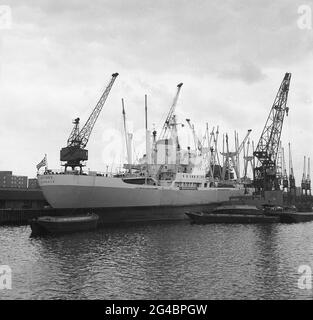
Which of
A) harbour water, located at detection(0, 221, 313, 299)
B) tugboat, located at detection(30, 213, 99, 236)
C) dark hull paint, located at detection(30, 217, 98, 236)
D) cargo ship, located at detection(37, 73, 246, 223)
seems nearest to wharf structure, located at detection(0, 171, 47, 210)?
cargo ship, located at detection(37, 73, 246, 223)

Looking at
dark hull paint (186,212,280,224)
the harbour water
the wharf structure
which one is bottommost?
the harbour water

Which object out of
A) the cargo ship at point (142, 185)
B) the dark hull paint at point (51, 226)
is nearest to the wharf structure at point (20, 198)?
the cargo ship at point (142, 185)

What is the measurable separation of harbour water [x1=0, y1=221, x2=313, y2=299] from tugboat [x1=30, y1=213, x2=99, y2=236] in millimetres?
2102

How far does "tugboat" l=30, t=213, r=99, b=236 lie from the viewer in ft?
171

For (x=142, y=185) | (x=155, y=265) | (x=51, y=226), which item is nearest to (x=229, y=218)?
(x=142, y=185)

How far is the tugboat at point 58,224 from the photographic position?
5212 centimetres

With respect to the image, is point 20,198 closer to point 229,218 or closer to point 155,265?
point 229,218

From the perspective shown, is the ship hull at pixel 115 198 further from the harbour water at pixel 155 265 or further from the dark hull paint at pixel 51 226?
the harbour water at pixel 155 265

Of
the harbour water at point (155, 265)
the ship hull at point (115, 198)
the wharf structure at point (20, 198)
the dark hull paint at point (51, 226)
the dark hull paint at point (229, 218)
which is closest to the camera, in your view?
the harbour water at point (155, 265)

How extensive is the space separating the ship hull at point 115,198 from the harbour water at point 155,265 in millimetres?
13918

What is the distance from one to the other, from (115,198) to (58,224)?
1768 centimetres

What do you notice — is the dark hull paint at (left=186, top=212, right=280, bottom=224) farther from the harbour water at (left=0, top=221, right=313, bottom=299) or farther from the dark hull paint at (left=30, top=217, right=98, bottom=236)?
the dark hull paint at (left=30, top=217, right=98, bottom=236)

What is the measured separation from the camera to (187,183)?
85875 mm
